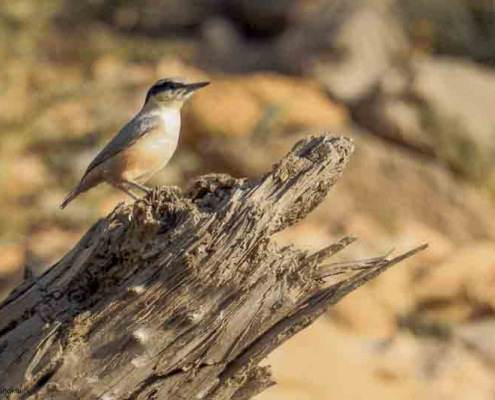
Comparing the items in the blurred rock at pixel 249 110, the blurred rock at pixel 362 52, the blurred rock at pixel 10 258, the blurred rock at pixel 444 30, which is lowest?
the blurred rock at pixel 444 30

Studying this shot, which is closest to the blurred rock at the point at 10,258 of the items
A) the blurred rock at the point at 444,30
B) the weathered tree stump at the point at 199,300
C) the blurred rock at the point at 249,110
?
the blurred rock at the point at 249,110

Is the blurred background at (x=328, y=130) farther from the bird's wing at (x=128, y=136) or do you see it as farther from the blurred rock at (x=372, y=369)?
the bird's wing at (x=128, y=136)

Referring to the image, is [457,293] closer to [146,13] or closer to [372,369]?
[372,369]

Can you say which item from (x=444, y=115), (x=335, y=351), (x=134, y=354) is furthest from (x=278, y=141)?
(x=134, y=354)

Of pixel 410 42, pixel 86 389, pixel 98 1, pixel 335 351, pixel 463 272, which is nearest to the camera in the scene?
pixel 86 389

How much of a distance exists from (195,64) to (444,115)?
5026 millimetres

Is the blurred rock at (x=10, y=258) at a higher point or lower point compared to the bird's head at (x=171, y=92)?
lower

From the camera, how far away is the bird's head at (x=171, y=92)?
713 centimetres

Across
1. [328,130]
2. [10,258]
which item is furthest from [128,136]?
[328,130]

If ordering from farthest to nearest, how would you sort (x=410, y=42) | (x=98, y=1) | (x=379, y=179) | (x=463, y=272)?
(x=98, y=1) → (x=410, y=42) → (x=379, y=179) → (x=463, y=272)

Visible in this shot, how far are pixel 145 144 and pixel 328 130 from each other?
8.98 metres

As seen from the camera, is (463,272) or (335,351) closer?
(335,351)

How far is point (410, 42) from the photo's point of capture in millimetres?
21109

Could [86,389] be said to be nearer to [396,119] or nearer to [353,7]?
[396,119]
